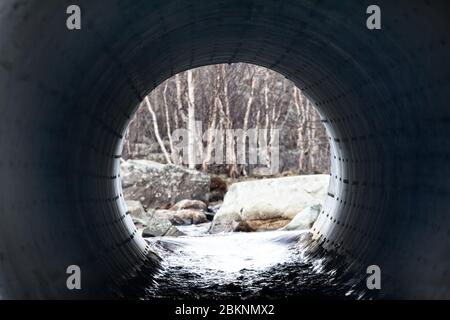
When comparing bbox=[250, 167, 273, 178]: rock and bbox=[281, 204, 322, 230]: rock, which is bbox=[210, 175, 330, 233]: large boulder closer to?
bbox=[281, 204, 322, 230]: rock

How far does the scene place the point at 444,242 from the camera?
16.6 feet

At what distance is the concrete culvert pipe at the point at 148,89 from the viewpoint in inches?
174

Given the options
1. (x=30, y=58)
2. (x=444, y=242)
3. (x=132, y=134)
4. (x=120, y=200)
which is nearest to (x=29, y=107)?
(x=30, y=58)

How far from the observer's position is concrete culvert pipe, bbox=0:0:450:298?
442 cm

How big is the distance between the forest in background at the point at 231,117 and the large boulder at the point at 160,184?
3.73m

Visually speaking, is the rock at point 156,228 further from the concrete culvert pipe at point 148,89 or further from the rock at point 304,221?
the concrete culvert pipe at point 148,89

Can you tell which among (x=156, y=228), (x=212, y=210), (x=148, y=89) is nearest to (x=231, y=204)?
(x=156, y=228)

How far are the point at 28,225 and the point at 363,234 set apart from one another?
438cm

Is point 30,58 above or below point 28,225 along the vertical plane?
above

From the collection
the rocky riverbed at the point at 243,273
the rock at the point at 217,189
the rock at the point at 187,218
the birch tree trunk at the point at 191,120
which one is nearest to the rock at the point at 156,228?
the rocky riverbed at the point at 243,273

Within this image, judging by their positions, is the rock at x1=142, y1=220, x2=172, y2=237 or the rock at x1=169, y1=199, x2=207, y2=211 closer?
the rock at x1=142, y1=220, x2=172, y2=237

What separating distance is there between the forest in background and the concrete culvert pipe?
20.8m

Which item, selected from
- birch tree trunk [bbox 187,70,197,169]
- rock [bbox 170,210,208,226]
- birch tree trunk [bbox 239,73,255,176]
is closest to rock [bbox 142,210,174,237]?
rock [bbox 170,210,208,226]
